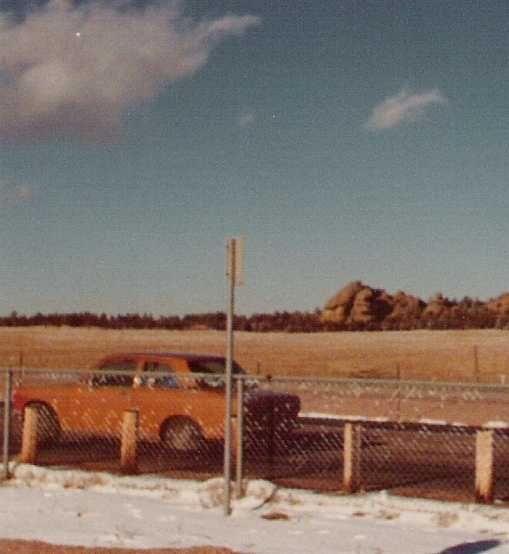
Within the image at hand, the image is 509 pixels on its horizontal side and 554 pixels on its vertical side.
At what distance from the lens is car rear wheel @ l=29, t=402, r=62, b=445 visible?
15216 millimetres

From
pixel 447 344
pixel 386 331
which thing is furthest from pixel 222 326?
pixel 447 344

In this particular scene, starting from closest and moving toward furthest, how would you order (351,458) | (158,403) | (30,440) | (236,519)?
(236,519) → (351,458) → (30,440) → (158,403)

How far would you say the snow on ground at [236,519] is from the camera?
8.42 meters

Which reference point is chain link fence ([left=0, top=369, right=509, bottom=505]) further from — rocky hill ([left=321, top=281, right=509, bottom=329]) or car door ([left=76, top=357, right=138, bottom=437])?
rocky hill ([left=321, top=281, right=509, bottom=329])

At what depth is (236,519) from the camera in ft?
31.3

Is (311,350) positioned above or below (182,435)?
above

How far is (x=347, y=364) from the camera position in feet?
142

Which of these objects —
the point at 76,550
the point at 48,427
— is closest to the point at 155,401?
the point at 48,427

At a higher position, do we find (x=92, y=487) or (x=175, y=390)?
(x=175, y=390)

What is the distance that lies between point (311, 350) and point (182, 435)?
40446 mm

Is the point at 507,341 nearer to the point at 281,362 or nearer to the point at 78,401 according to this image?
the point at 281,362

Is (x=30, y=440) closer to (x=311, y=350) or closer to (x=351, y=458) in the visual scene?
(x=351, y=458)

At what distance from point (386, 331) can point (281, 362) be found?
3027 cm

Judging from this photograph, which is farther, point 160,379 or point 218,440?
point 160,379
